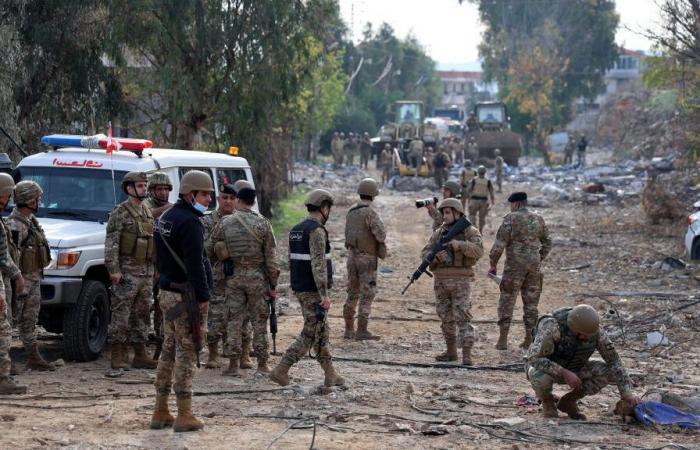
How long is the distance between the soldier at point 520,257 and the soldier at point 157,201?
11.4 ft

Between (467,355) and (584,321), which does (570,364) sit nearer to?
(584,321)

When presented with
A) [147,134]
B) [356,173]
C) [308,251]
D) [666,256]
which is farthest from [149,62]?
[356,173]

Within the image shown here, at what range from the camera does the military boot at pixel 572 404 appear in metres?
8.16

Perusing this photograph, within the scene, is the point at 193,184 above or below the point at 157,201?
above

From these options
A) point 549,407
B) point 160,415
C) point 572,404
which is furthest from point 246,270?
point 572,404

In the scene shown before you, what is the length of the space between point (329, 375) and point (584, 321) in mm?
2253

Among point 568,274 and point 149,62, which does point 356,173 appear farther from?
point 568,274

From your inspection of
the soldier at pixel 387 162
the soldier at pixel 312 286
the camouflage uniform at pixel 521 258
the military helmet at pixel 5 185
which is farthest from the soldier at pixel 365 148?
the military helmet at pixel 5 185

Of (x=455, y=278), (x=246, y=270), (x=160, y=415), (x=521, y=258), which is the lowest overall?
(x=160, y=415)

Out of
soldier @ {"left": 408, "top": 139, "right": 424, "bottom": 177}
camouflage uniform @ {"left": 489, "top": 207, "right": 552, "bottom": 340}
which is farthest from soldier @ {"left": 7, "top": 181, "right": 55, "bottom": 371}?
soldier @ {"left": 408, "top": 139, "right": 424, "bottom": 177}

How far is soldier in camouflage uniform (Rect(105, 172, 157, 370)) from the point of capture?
9398mm

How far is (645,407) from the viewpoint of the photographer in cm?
799

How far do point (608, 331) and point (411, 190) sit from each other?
84.9 ft

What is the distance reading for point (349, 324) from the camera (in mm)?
12086
